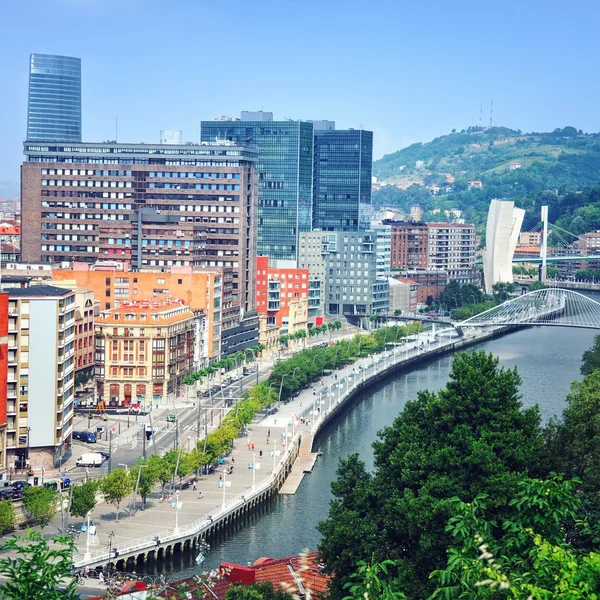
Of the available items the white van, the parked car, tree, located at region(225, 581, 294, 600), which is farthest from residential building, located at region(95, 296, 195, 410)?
tree, located at region(225, 581, 294, 600)

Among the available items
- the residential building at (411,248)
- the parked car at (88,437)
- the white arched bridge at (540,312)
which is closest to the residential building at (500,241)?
the residential building at (411,248)

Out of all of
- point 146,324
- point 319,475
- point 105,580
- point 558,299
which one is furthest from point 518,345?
point 105,580

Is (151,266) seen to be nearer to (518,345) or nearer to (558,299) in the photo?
(518,345)

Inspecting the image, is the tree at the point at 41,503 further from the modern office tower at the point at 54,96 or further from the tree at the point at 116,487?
the modern office tower at the point at 54,96

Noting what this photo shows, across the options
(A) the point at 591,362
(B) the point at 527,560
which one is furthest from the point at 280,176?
(B) the point at 527,560

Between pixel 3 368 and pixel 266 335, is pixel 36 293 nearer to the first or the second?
pixel 3 368
